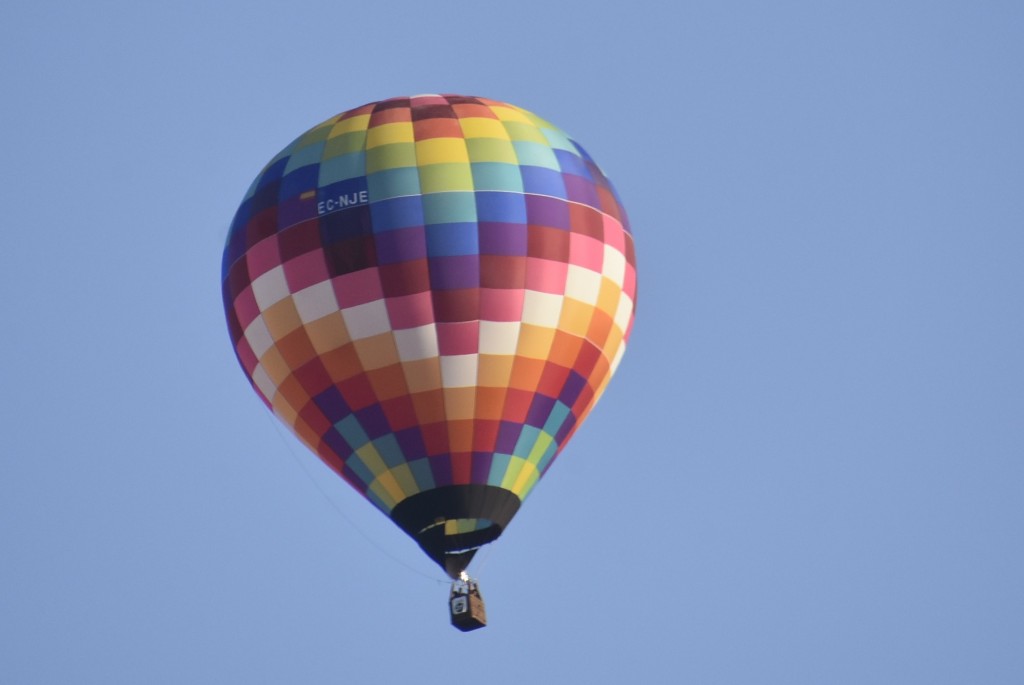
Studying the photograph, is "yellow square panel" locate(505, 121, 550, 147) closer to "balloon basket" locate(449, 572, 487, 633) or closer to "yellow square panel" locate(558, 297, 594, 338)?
"yellow square panel" locate(558, 297, 594, 338)

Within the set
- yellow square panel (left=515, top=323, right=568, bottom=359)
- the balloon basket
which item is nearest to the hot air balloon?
yellow square panel (left=515, top=323, right=568, bottom=359)

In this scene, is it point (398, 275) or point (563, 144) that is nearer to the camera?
point (398, 275)

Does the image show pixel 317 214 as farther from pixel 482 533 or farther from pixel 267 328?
pixel 482 533

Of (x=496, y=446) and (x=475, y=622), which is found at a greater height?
(x=496, y=446)

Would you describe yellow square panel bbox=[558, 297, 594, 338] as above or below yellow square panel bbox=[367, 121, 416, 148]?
below

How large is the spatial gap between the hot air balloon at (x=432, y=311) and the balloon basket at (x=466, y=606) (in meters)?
0.19

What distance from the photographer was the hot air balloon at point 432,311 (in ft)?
63.8

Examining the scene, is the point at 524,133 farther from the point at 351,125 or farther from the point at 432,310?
the point at 432,310

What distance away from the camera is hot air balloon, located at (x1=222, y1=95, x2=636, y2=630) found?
19.5m

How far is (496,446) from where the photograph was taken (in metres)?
19.6

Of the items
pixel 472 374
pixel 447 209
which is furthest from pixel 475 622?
pixel 447 209

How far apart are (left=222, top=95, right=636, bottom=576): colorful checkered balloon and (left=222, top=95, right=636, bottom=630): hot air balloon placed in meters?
0.01

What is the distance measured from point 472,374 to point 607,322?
1452 mm

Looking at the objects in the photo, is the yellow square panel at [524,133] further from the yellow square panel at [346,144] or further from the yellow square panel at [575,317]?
the yellow square panel at [575,317]
